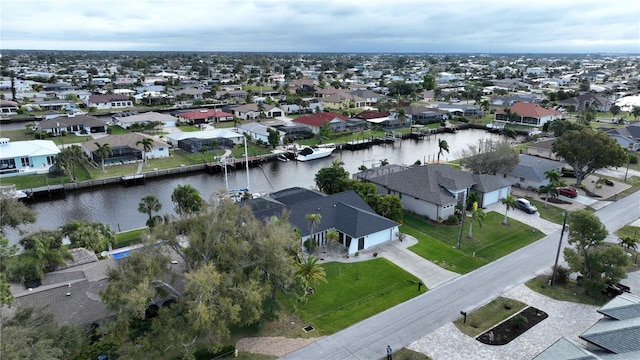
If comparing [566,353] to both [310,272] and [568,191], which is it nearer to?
[310,272]

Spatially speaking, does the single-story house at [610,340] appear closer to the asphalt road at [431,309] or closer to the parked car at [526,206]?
the asphalt road at [431,309]

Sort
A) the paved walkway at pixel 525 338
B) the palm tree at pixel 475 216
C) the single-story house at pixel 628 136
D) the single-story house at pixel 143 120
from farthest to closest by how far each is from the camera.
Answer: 1. the single-story house at pixel 143 120
2. the single-story house at pixel 628 136
3. the palm tree at pixel 475 216
4. the paved walkway at pixel 525 338

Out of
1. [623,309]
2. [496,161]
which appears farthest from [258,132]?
[623,309]

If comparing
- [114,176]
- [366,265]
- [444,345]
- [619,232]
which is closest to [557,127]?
[619,232]

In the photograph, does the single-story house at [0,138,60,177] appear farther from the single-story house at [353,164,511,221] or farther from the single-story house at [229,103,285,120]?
the single-story house at [353,164,511,221]

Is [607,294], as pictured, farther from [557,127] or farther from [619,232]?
[557,127]

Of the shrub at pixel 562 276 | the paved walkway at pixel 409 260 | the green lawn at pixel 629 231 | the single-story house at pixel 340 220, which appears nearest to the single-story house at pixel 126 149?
the single-story house at pixel 340 220
